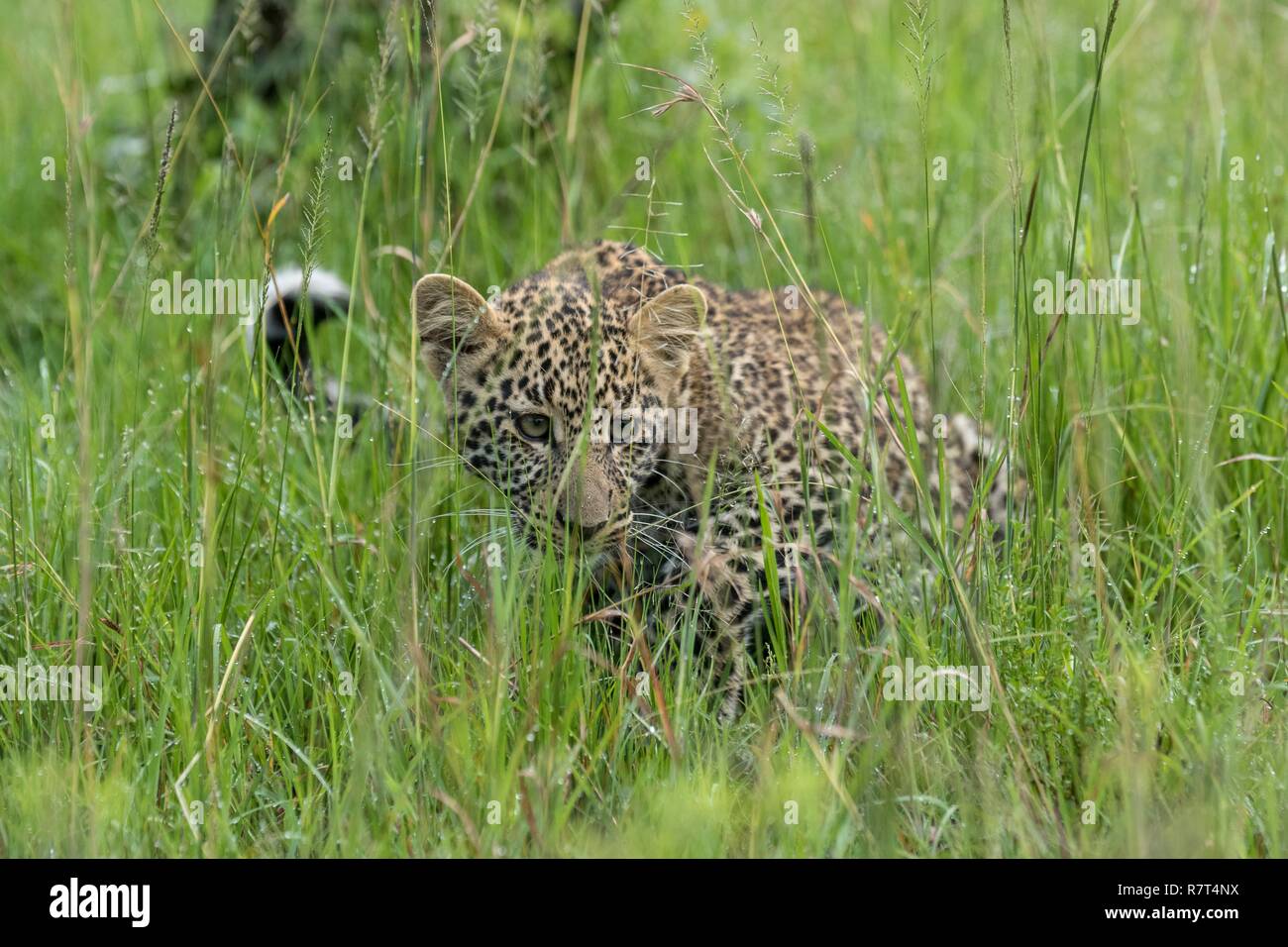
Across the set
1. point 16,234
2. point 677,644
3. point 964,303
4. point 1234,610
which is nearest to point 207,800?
point 677,644

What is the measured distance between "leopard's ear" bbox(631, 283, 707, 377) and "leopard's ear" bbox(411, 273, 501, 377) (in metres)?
0.52

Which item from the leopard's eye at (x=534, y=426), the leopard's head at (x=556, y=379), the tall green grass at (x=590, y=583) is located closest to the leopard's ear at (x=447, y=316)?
the leopard's head at (x=556, y=379)

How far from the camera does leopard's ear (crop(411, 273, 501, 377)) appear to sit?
4617mm

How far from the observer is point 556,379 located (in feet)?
15.4

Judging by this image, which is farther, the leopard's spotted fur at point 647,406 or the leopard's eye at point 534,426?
the leopard's eye at point 534,426

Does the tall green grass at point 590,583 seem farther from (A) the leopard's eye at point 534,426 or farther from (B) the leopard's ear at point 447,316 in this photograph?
(A) the leopard's eye at point 534,426

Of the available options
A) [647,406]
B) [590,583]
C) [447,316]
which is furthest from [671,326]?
[590,583]

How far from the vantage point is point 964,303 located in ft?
19.3

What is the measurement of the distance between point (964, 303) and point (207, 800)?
3725mm

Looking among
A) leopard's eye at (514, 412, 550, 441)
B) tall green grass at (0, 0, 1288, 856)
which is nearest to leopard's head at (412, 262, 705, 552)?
leopard's eye at (514, 412, 550, 441)

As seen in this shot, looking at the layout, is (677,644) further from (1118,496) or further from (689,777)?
(1118,496)

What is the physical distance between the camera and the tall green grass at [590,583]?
137 inches

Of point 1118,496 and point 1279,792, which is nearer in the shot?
point 1279,792
